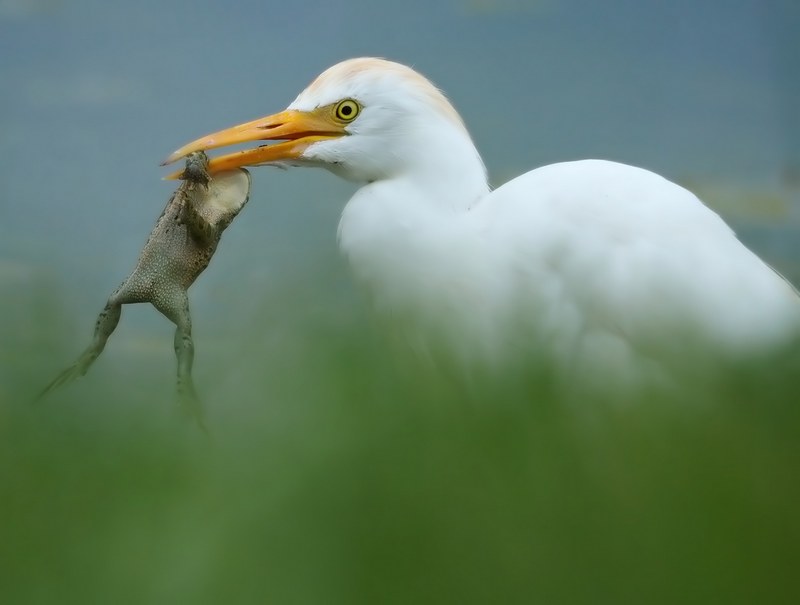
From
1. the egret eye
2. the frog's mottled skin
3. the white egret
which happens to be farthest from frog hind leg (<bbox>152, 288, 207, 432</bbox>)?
the egret eye

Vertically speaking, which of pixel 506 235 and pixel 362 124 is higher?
pixel 362 124

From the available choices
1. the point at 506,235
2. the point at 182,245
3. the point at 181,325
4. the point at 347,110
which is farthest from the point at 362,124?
the point at 181,325

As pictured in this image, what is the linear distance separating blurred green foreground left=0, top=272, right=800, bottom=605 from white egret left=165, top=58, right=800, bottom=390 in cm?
127

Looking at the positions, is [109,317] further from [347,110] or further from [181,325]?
[347,110]

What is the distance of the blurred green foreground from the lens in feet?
0.87

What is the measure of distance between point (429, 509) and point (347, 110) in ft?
6.05

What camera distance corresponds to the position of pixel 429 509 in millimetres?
281

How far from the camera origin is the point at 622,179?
6.21ft

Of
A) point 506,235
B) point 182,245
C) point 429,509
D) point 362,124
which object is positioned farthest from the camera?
point 362,124

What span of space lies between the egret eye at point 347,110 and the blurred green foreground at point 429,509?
5.82 feet

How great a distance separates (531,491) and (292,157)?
1.80m

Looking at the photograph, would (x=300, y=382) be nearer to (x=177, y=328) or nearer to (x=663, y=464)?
(x=663, y=464)

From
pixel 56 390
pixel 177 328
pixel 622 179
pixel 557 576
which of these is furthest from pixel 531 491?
pixel 622 179

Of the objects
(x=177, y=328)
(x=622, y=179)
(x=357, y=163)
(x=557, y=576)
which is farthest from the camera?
(x=357, y=163)
